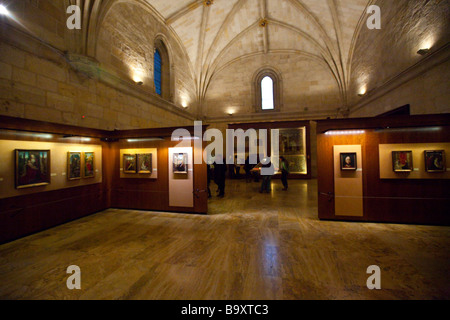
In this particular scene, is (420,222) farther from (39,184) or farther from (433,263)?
(39,184)

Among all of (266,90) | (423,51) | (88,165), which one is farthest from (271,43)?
(88,165)

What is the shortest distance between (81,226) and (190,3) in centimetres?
1145

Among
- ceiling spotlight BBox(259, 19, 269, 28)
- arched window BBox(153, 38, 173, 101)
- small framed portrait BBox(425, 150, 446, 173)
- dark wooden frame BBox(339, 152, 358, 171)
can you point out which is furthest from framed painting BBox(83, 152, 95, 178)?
ceiling spotlight BBox(259, 19, 269, 28)

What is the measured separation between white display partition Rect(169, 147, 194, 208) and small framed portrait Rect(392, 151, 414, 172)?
5.08 meters

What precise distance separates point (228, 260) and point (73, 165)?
4858mm

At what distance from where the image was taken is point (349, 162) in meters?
4.46

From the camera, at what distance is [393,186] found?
4.31 meters

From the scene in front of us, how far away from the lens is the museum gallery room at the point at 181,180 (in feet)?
8.05

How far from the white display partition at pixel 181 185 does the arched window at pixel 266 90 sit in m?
10.4

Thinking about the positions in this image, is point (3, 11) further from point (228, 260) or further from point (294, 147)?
point (294, 147)

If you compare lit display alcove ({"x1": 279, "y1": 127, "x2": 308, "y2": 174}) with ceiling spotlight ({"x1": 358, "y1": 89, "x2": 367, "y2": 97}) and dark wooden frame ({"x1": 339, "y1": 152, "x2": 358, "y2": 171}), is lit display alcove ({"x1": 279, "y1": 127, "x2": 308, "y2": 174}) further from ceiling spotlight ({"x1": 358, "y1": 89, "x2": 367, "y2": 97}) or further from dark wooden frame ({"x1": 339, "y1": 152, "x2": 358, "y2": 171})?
dark wooden frame ({"x1": 339, "y1": 152, "x2": 358, "y2": 171})

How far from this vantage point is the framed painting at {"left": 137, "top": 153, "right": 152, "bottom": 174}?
18.4ft

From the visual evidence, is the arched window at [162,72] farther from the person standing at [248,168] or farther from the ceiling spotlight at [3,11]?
the person standing at [248,168]

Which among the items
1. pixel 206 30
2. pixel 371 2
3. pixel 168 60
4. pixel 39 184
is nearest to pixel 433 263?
pixel 39 184
